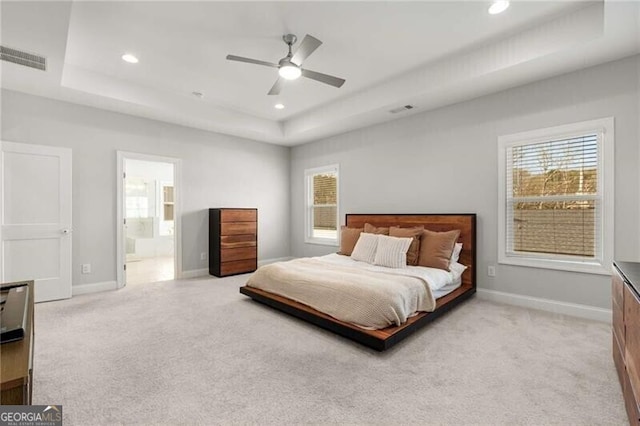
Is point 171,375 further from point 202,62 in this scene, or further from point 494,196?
point 494,196

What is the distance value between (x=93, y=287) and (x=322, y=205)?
155 inches

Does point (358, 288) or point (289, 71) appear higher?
point (289, 71)

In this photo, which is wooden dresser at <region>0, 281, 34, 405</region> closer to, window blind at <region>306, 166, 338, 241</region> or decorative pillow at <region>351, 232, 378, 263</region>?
decorative pillow at <region>351, 232, 378, 263</region>

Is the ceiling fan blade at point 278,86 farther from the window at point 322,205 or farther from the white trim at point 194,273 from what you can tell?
the white trim at point 194,273

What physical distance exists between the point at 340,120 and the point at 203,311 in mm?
3370

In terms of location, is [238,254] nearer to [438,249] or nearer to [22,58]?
[438,249]

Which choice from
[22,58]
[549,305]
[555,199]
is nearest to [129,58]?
[22,58]

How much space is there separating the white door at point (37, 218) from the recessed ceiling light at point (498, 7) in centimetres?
508

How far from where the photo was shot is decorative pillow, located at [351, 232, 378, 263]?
13.2 feet

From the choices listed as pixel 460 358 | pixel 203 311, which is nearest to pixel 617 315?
pixel 460 358

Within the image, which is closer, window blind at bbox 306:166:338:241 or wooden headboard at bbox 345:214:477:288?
wooden headboard at bbox 345:214:477:288

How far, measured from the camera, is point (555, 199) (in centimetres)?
337

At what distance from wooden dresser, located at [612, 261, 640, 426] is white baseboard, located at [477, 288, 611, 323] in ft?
4.01

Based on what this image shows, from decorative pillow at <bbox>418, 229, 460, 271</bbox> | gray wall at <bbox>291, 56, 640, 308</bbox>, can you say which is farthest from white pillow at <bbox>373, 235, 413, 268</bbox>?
gray wall at <bbox>291, 56, 640, 308</bbox>
